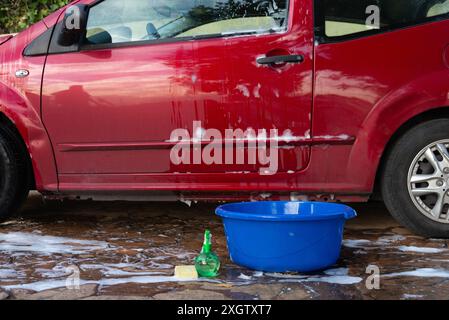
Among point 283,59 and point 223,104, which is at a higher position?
point 283,59

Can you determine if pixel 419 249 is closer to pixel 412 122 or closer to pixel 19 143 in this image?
pixel 412 122

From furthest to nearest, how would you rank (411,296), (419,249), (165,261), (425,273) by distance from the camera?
(419,249), (165,261), (425,273), (411,296)

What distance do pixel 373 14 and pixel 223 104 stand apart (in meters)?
0.96

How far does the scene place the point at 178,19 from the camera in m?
3.48

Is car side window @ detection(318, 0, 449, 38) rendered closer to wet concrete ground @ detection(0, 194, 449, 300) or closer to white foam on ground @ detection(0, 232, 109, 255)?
wet concrete ground @ detection(0, 194, 449, 300)

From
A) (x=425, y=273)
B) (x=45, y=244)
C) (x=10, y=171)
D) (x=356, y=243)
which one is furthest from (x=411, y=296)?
(x=10, y=171)

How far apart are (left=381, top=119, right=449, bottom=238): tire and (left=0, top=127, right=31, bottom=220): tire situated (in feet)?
7.08

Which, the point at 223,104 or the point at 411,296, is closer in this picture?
the point at 411,296

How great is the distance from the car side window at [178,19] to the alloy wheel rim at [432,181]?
1045 mm

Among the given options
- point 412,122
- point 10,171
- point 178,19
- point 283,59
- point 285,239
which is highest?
point 178,19

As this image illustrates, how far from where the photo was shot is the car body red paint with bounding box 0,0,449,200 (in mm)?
3238

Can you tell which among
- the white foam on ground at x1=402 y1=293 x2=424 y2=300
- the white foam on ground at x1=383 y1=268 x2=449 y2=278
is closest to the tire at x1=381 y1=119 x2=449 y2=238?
the white foam on ground at x1=383 y1=268 x2=449 y2=278

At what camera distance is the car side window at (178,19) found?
3382 mm

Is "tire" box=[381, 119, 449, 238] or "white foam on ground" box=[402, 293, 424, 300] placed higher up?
"tire" box=[381, 119, 449, 238]
